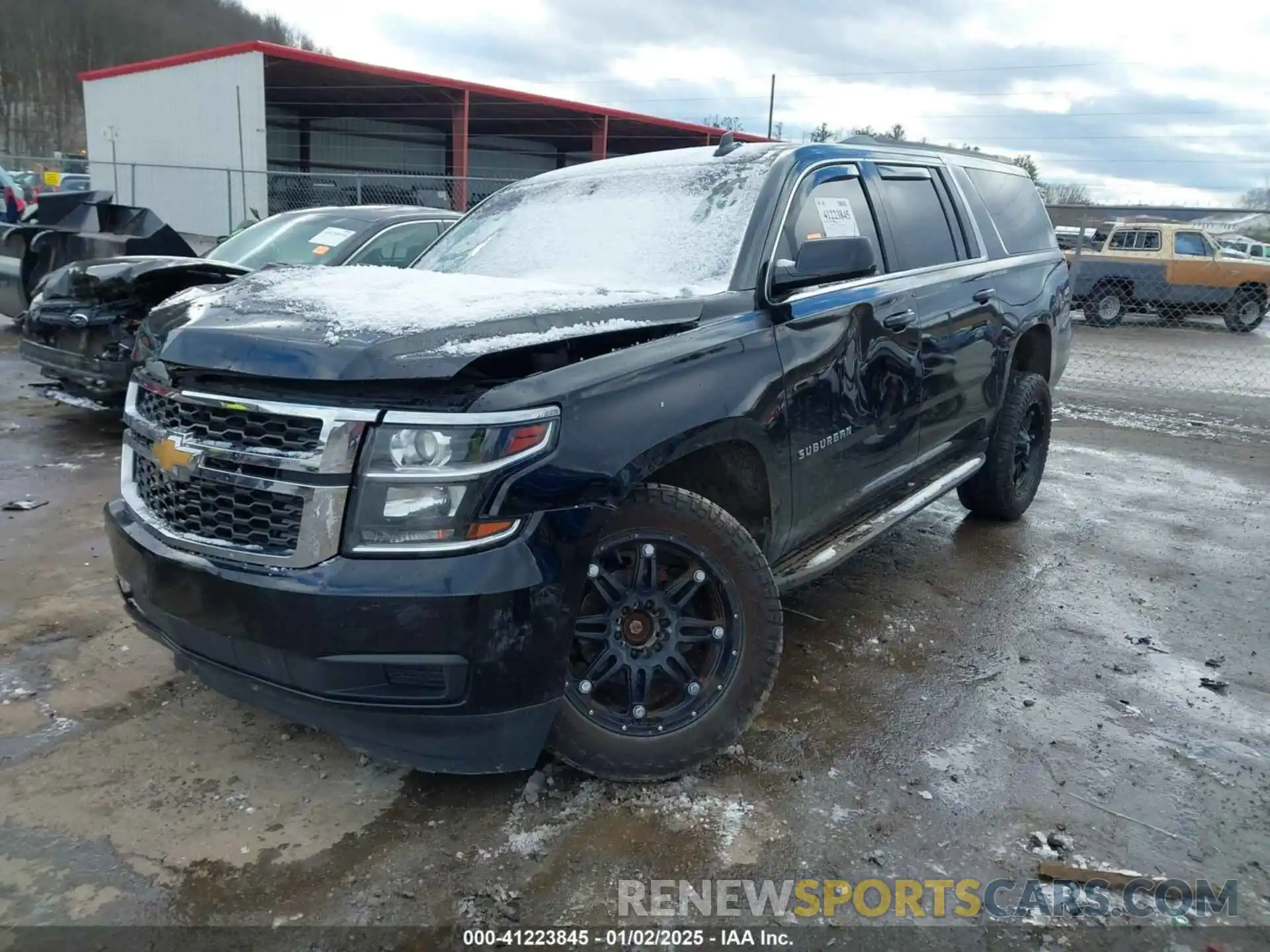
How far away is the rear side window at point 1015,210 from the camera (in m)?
5.09

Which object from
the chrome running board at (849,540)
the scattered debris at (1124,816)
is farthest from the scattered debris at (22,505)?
the scattered debris at (1124,816)

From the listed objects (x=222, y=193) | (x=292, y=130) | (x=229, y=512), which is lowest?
(x=229, y=512)

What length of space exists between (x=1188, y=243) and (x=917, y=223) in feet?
50.9

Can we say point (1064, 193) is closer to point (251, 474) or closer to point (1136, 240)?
point (1136, 240)

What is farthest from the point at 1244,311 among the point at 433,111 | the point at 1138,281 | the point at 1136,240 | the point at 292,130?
the point at 292,130

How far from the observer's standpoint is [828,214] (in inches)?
144

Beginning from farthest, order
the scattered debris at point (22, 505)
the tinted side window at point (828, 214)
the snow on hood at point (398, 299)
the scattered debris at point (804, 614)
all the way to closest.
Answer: the scattered debris at point (22, 505)
the scattered debris at point (804, 614)
the tinted side window at point (828, 214)
the snow on hood at point (398, 299)

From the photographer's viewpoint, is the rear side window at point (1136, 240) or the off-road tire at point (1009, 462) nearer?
the off-road tire at point (1009, 462)

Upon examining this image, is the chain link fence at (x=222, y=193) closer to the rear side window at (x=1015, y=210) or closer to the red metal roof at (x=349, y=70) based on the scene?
the red metal roof at (x=349, y=70)

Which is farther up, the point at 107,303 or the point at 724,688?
the point at 107,303

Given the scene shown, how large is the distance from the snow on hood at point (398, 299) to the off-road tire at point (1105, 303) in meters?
16.6

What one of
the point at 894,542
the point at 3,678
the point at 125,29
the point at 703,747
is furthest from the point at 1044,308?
the point at 125,29

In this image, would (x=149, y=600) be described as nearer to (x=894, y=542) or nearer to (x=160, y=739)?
(x=160, y=739)

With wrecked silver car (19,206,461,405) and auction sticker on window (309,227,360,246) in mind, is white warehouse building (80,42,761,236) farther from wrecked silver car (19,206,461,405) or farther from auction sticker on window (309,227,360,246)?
wrecked silver car (19,206,461,405)
